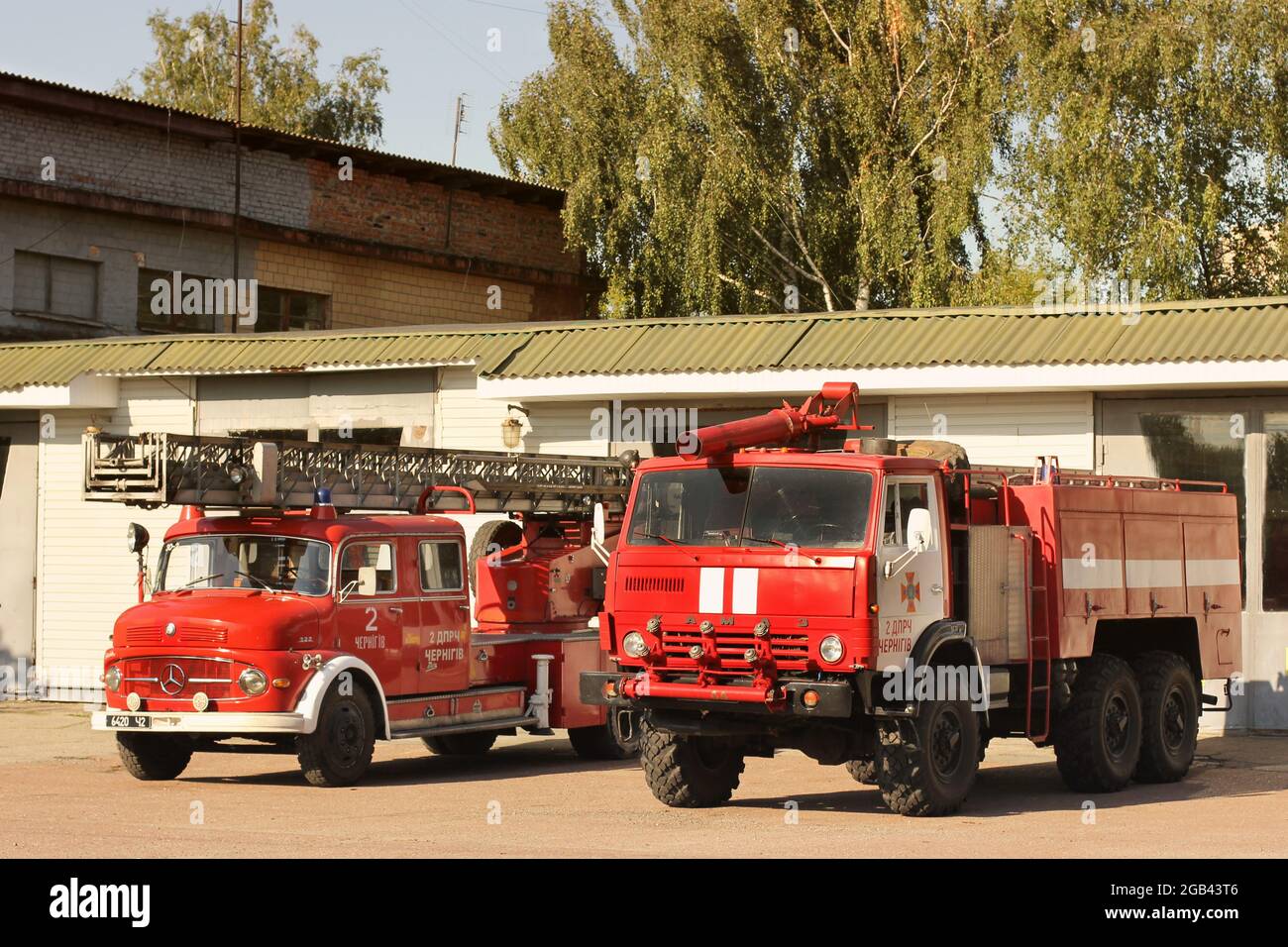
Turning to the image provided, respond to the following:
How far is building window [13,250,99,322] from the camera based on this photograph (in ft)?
102

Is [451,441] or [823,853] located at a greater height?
[451,441]

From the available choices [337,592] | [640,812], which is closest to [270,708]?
[337,592]

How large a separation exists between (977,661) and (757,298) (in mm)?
29566

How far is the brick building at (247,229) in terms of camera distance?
31406mm

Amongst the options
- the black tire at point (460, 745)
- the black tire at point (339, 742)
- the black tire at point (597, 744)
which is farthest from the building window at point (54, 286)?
the black tire at point (339, 742)

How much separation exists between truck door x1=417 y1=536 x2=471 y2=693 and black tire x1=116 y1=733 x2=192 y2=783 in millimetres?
2125

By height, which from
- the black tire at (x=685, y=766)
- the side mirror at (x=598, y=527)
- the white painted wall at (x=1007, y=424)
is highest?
the white painted wall at (x=1007, y=424)

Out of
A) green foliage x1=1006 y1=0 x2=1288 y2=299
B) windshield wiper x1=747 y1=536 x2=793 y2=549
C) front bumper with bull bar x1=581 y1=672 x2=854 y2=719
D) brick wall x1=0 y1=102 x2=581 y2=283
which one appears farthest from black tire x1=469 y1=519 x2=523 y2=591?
green foliage x1=1006 y1=0 x2=1288 y2=299

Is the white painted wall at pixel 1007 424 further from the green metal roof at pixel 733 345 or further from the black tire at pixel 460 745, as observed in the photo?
the black tire at pixel 460 745

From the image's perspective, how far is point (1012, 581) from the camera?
542 inches

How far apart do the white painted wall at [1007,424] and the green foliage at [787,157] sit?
18984mm

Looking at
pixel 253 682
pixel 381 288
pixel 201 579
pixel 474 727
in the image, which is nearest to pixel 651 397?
pixel 474 727

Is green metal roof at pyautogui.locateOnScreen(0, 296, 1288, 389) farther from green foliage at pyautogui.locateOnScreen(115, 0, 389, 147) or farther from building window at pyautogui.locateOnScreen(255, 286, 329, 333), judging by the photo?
green foliage at pyautogui.locateOnScreen(115, 0, 389, 147)

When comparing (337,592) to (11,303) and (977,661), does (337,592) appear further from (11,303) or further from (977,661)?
(11,303)
